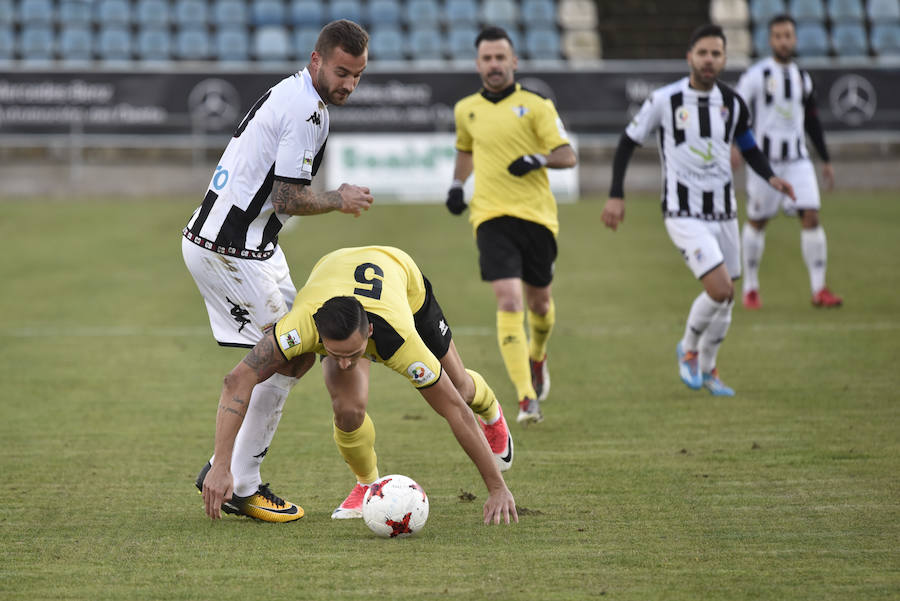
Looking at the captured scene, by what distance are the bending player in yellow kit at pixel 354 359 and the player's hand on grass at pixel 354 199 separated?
0.27m

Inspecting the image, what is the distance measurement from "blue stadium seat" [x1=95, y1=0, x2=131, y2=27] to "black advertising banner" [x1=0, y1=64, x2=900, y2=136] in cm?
306

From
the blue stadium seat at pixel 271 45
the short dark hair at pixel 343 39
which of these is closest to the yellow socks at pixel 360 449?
the short dark hair at pixel 343 39

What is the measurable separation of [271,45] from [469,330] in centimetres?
1336

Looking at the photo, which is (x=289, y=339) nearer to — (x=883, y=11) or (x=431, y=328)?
(x=431, y=328)

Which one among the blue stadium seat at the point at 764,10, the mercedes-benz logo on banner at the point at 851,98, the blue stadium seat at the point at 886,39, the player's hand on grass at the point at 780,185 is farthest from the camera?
the blue stadium seat at the point at 764,10

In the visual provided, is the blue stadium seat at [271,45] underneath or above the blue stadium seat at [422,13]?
underneath

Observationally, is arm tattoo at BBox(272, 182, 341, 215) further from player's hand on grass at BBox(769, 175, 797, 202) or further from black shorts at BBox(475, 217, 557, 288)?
player's hand on grass at BBox(769, 175, 797, 202)

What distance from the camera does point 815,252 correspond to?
35.8 feet

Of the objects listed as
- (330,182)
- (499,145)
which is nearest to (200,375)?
→ (499,145)

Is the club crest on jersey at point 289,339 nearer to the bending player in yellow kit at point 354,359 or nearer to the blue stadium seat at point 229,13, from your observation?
the bending player in yellow kit at point 354,359

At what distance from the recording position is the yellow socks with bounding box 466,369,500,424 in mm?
5246

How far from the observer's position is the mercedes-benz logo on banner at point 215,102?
64.7 ft

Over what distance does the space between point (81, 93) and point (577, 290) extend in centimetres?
1103

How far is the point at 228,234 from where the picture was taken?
15.5 ft
